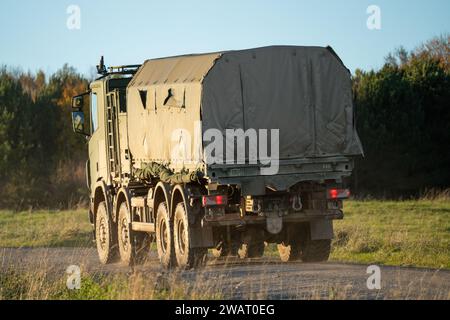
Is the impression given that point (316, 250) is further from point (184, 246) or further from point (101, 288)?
point (101, 288)

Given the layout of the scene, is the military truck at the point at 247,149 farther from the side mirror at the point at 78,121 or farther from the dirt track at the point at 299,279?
the side mirror at the point at 78,121

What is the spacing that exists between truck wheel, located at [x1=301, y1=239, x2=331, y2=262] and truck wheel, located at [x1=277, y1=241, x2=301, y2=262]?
0.65 feet

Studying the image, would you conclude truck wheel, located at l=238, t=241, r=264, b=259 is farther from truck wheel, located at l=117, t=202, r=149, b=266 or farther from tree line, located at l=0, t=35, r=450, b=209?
tree line, located at l=0, t=35, r=450, b=209

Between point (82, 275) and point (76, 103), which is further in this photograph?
point (76, 103)

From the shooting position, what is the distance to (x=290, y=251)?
21141 mm

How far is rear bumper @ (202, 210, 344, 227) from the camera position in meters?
19.0

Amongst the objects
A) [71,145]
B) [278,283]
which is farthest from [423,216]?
[71,145]

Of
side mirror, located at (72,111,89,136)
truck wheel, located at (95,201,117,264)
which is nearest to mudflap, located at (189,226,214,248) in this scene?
truck wheel, located at (95,201,117,264)

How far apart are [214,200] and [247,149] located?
1.05m

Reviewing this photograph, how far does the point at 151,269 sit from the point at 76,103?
5497 millimetres

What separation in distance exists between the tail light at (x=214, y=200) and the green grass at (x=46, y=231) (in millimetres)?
12014

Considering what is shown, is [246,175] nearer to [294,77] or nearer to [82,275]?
[294,77]

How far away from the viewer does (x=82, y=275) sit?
17.7 metres

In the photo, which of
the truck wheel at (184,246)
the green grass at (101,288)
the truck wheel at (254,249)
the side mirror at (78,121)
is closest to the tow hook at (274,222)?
the truck wheel at (184,246)
